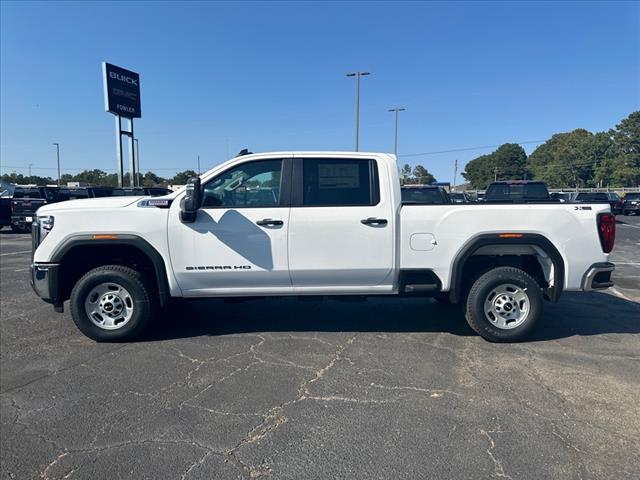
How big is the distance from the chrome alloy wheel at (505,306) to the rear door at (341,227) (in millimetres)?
1127

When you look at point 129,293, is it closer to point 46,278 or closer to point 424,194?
point 46,278

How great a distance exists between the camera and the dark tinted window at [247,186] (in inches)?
191

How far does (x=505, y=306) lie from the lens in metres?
4.96

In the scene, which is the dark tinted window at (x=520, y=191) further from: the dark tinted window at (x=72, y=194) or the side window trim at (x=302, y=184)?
the dark tinted window at (x=72, y=194)

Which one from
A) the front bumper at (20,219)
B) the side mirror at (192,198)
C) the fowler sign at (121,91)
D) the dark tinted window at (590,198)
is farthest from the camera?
the fowler sign at (121,91)

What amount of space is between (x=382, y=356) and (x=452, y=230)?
1.52m

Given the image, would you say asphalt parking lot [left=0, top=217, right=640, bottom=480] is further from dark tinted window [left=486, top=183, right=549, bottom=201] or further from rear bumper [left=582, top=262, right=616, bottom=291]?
dark tinted window [left=486, top=183, right=549, bottom=201]

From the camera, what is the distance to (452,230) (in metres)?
4.82

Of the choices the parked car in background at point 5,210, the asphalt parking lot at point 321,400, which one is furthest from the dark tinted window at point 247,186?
the parked car in background at point 5,210

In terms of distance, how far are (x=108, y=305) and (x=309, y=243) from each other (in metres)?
2.32

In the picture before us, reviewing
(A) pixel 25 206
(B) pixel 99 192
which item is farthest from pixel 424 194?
(B) pixel 99 192

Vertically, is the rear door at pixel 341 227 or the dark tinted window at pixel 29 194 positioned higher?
the dark tinted window at pixel 29 194

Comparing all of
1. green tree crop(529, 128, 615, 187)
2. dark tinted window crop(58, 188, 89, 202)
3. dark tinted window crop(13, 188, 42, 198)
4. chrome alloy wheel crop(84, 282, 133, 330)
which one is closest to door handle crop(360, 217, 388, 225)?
chrome alloy wheel crop(84, 282, 133, 330)

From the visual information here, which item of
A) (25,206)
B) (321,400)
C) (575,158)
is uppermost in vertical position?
(575,158)
